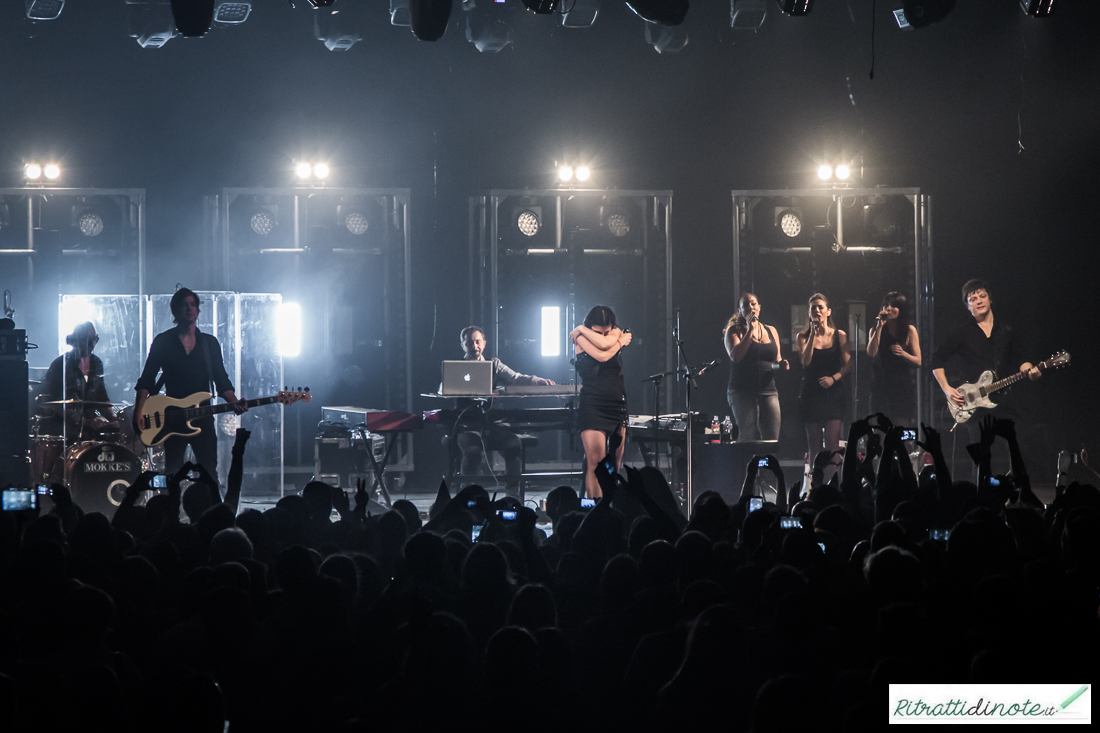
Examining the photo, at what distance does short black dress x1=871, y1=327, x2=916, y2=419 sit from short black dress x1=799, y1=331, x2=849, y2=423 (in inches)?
18.3

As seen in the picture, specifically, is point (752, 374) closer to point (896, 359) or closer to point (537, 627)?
point (896, 359)

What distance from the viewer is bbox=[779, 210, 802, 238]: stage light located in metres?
11.4

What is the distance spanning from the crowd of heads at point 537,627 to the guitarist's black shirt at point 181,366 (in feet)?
8.77

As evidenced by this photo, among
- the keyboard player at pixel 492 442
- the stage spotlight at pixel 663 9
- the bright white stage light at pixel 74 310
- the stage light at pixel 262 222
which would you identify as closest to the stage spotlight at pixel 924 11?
the stage spotlight at pixel 663 9

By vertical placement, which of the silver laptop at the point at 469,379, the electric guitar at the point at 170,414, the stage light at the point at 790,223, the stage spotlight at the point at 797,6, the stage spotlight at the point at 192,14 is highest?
the stage spotlight at the point at 797,6

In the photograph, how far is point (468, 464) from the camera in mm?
9375

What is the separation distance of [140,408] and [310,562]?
13.6 ft

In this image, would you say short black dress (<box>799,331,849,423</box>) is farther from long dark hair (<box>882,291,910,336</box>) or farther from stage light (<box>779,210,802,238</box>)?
stage light (<box>779,210,802,238</box>)

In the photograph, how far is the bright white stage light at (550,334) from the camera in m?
11.5

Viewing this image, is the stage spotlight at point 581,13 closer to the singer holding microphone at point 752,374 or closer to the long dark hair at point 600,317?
the singer holding microphone at point 752,374

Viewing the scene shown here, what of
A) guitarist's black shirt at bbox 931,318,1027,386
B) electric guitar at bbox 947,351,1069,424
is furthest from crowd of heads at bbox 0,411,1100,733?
electric guitar at bbox 947,351,1069,424

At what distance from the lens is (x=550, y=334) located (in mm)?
11492

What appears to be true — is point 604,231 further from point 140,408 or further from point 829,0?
point 140,408

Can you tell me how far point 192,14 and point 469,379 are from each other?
378 centimetres
